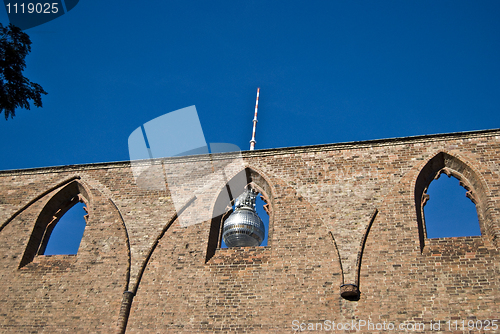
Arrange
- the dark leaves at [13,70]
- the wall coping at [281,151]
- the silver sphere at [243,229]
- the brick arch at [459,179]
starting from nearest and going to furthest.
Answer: the dark leaves at [13,70] < the brick arch at [459,179] < the wall coping at [281,151] < the silver sphere at [243,229]

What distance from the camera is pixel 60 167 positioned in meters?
14.0

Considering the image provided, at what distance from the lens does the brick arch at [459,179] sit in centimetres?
1092

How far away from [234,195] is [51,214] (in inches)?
200

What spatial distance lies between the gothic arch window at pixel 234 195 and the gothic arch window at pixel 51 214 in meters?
3.50

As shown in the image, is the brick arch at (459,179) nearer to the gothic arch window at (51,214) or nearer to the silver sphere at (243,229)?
the silver sphere at (243,229)

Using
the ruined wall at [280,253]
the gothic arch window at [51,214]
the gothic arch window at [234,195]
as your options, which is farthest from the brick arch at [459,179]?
the gothic arch window at [51,214]

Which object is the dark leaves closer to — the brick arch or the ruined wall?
the ruined wall

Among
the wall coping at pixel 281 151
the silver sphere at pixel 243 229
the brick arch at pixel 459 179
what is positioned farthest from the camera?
the silver sphere at pixel 243 229

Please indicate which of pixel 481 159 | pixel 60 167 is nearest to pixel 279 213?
pixel 481 159

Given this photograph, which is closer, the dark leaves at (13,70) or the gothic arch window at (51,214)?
the dark leaves at (13,70)

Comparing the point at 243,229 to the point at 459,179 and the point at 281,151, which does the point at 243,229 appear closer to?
the point at 281,151

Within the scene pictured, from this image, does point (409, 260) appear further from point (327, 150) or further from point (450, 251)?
point (327, 150)

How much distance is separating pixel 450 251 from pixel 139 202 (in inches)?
296

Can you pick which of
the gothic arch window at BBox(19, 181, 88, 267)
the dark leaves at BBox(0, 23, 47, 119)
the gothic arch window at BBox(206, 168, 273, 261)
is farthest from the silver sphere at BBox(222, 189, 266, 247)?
the dark leaves at BBox(0, 23, 47, 119)
